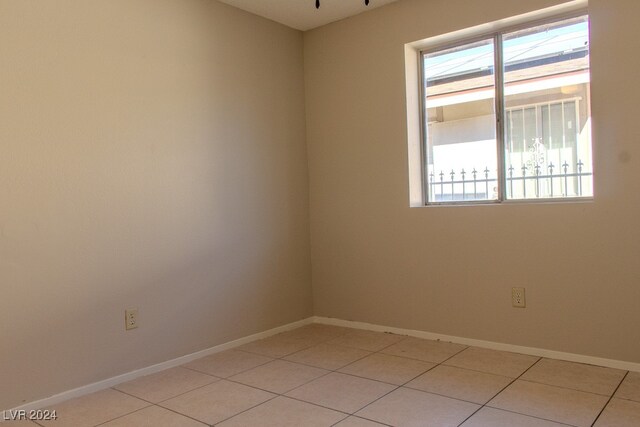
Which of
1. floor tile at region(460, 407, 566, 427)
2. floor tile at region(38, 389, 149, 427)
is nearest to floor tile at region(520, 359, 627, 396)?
floor tile at region(460, 407, 566, 427)

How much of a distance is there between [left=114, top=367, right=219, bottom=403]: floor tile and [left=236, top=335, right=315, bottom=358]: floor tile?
0.48 meters

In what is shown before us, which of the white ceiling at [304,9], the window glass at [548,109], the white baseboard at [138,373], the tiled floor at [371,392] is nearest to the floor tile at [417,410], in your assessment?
the tiled floor at [371,392]

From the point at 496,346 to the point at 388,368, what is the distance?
728 mm

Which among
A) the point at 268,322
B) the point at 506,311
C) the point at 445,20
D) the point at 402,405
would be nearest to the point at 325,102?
the point at 445,20

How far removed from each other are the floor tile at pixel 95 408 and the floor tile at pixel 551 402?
1656 millimetres

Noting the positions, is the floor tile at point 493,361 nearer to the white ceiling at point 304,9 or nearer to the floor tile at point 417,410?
the floor tile at point 417,410

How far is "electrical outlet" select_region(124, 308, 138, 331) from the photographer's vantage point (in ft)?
8.79

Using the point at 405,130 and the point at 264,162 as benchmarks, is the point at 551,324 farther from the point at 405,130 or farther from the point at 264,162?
the point at 264,162

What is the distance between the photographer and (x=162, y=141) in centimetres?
287

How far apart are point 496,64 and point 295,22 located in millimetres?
1456

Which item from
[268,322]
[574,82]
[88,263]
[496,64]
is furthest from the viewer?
[268,322]

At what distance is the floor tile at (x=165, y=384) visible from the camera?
8.11ft

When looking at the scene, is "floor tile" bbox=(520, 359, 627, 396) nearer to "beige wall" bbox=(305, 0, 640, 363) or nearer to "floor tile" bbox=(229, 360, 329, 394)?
"beige wall" bbox=(305, 0, 640, 363)

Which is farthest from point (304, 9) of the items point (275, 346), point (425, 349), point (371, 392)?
point (371, 392)
